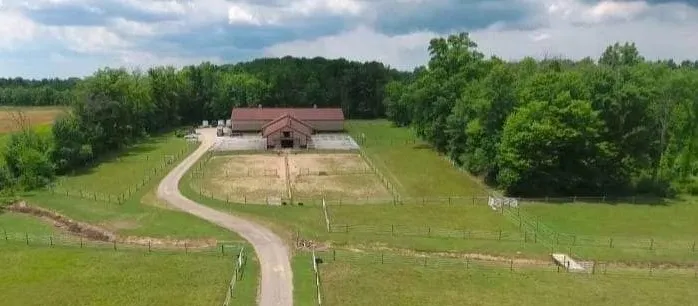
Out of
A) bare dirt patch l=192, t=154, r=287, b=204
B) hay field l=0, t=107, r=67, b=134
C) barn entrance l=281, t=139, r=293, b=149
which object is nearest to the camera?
bare dirt patch l=192, t=154, r=287, b=204

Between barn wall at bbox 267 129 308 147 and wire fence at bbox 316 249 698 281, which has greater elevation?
barn wall at bbox 267 129 308 147

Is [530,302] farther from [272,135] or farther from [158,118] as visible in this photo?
[158,118]

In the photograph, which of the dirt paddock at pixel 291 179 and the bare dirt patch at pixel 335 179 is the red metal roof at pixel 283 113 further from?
the bare dirt patch at pixel 335 179

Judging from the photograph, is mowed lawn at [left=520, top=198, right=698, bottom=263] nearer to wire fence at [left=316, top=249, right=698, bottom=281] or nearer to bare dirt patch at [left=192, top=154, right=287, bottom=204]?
wire fence at [left=316, top=249, right=698, bottom=281]

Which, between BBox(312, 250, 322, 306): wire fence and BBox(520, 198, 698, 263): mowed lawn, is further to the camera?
BBox(520, 198, 698, 263): mowed lawn

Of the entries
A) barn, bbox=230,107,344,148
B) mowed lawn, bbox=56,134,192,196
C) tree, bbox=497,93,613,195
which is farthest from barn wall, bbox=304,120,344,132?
tree, bbox=497,93,613,195

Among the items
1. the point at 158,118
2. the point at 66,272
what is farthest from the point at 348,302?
the point at 158,118
